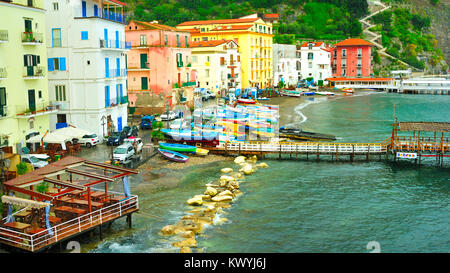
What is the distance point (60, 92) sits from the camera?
165ft

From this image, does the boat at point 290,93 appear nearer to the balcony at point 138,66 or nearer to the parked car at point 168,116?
the balcony at point 138,66

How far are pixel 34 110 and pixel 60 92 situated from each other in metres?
7.98

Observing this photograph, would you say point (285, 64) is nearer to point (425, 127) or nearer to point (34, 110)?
point (425, 127)

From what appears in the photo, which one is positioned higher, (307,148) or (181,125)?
(181,125)

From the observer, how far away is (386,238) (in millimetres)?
28297

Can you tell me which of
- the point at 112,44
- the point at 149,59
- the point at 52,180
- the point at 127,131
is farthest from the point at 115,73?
the point at 52,180

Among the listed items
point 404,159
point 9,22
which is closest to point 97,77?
point 9,22

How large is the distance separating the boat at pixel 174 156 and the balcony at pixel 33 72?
1262 centimetres

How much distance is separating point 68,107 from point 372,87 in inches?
4263

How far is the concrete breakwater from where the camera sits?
27.2m

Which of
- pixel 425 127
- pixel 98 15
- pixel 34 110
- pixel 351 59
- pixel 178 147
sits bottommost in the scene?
pixel 178 147
